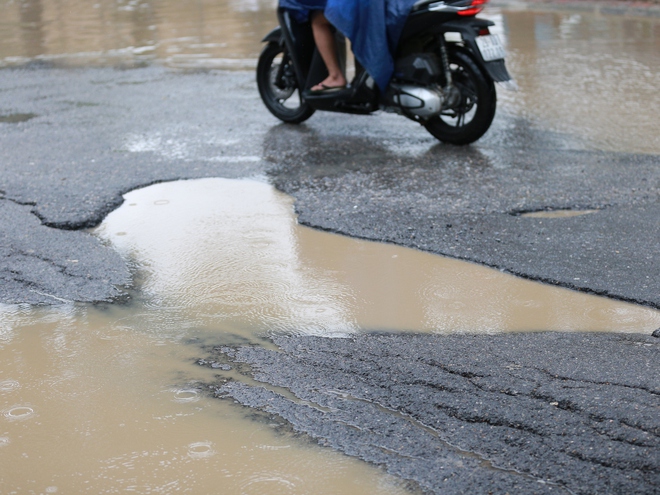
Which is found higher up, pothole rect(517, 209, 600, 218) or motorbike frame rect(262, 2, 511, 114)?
motorbike frame rect(262, 2, 511, 114)

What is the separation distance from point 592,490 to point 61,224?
3549 millimetres

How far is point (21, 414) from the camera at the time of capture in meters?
3.09

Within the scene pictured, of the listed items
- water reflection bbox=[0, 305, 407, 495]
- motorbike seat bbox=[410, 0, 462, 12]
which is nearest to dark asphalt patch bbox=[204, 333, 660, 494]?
water reflection bbox=[0, 305, 407, 495]

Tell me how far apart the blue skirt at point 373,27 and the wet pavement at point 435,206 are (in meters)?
0.62

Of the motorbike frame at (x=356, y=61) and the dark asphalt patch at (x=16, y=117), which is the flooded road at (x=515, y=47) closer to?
the motorbike frame at (x=356, y=61)

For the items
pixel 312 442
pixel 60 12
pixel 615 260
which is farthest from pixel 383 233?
pixel 60 12

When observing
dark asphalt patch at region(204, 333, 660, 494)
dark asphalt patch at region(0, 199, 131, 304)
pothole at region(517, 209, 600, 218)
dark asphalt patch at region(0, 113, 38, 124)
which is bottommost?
dark asphalt patch at region(204, 333, 660, 494)

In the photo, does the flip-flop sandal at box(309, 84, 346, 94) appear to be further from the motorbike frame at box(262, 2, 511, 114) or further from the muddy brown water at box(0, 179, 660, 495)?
the muddy brown water at box(0, 179, 660, 495)

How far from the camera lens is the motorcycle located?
6258 mm

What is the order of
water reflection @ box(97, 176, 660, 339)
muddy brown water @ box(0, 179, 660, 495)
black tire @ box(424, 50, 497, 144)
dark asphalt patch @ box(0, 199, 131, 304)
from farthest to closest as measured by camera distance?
1. black tire @ box(424, 50, 497, 144)
2. dark asphalt patch @ box(0, 199, 131, 304)
3. water reflection @ box(97, 176, 660, 339)
4. muddy brown water @ box(0, 179, 660, 495)

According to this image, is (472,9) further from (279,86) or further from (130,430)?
(130,430)

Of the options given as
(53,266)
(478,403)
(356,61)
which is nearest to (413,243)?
(478,403)

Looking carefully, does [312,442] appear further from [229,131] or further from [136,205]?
[229,131]

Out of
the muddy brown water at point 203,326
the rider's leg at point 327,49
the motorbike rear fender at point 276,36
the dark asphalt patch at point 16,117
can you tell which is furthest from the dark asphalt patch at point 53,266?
the motorbike rear fender at point 276,36
